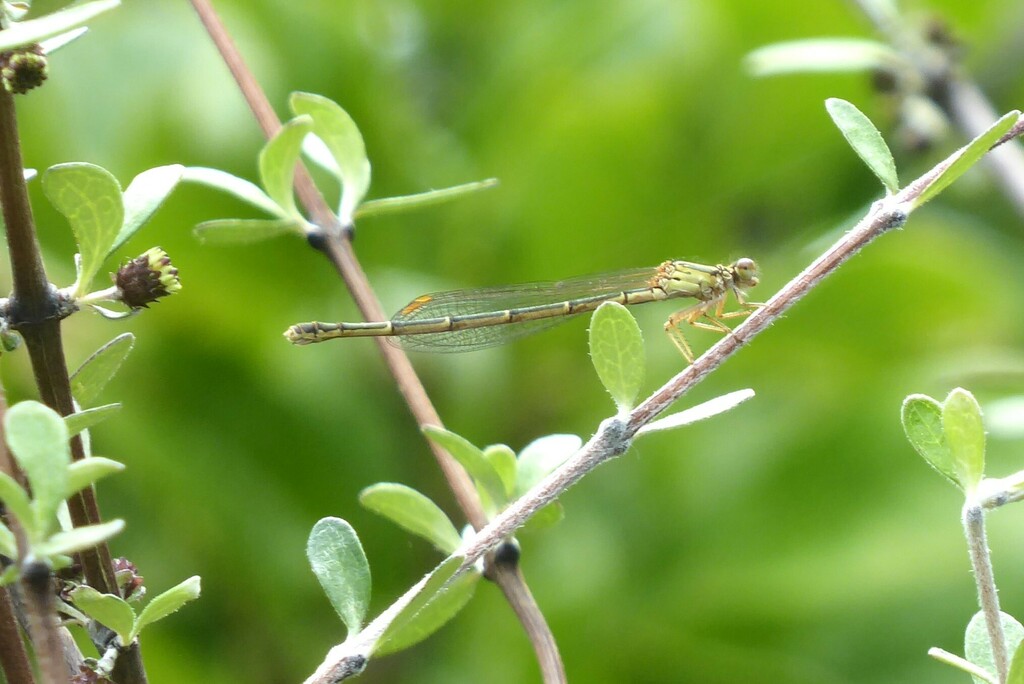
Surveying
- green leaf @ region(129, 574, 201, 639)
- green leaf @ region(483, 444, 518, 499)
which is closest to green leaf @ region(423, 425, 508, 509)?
green leaf @ region(483, 444, 518, 499)

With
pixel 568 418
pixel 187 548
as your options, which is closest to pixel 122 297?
pixel 187 548

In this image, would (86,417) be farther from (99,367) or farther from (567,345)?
(567,345)

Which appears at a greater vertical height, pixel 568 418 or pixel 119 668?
pixel 568 418

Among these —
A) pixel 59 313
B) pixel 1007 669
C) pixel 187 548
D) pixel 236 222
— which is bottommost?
pixel 1007 669

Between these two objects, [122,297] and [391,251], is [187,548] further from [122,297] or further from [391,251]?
[122,297]

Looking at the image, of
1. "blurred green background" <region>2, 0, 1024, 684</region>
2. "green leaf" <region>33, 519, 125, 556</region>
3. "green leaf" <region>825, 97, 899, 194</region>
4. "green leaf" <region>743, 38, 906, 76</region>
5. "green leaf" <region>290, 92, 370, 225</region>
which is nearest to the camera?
"green leaf" <region>33, 519, 125, 556</region>

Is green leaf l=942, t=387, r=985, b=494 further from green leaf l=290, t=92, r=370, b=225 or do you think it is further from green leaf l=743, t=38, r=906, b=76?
green leaf l=743, t=38, r=906, b=76

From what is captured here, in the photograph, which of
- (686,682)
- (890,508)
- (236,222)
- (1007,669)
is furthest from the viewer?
(890,508)
